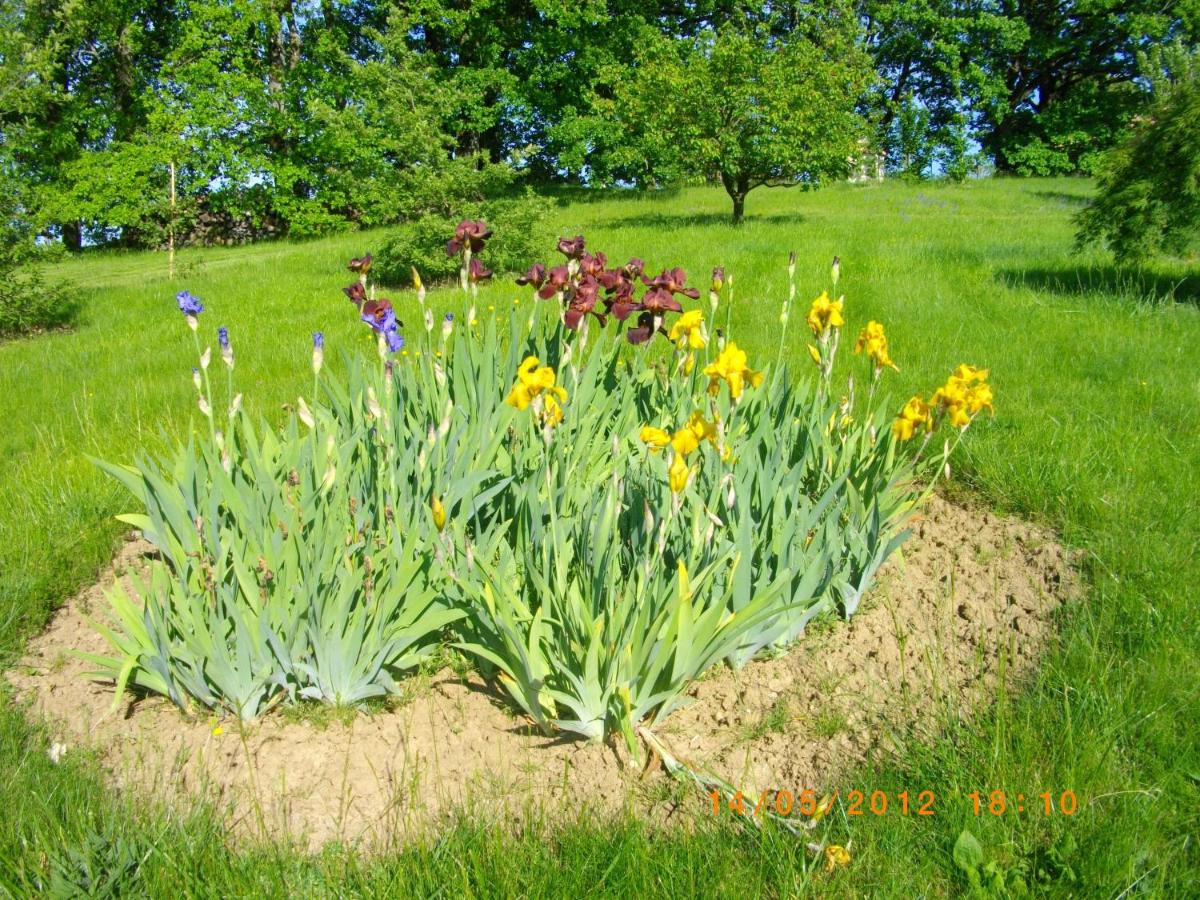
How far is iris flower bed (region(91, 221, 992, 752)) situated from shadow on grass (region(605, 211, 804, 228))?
8.66 meters

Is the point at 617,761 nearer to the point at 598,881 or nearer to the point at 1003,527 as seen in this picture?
the point at 598,881

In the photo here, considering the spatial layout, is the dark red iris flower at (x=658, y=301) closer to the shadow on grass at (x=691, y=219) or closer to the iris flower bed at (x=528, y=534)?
the iris flower bed at (x=528, y=534)

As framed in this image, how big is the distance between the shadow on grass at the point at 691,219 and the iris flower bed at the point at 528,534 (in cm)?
866

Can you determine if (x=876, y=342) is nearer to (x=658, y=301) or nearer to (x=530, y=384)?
(x=658, y=301)

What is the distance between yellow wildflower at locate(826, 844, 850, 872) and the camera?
5.01ft

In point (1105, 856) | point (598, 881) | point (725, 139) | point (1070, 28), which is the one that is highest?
point (1070, 28)

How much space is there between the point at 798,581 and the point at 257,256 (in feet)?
41.3

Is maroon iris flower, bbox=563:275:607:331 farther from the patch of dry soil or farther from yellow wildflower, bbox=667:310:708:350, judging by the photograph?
the patch of dry soil

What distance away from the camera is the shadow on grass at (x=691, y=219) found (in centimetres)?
1127

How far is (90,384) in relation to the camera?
514 centimetres

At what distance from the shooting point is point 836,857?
60.2 inches

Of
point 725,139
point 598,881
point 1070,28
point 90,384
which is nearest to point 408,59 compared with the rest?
point 725,139

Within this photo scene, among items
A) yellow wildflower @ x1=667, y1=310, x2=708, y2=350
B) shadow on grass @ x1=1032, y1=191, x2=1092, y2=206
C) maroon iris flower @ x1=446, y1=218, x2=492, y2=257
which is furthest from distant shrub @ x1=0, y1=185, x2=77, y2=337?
shadow on grass @ x1=1032, y1=191, x2=1092, y2=206
